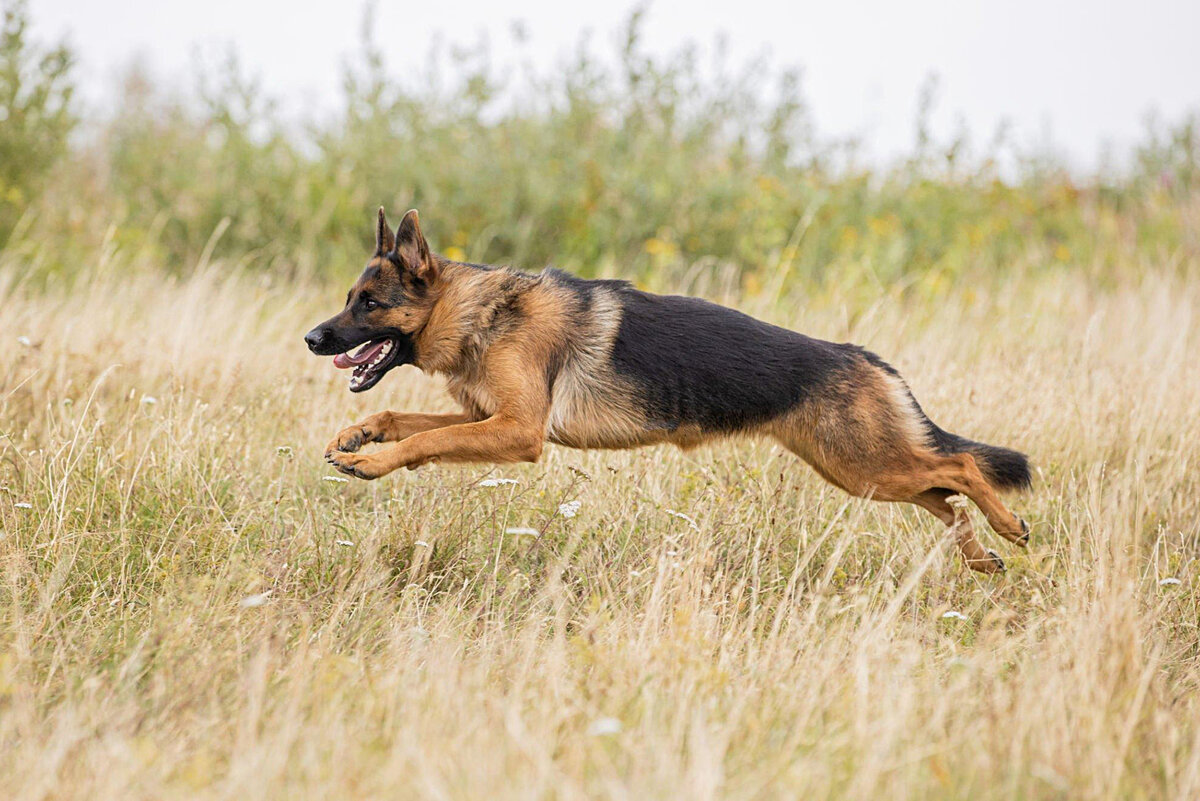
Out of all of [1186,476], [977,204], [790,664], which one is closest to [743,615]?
[790,664]

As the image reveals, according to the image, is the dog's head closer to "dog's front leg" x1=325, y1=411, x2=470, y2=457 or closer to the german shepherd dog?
the german shepherd dog

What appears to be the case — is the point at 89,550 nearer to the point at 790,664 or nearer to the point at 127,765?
the point at 127,765

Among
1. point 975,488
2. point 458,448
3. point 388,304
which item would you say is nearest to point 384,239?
point 388,304

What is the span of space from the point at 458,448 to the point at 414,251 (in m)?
0.99

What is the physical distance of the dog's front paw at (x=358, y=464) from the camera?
13.6 ft

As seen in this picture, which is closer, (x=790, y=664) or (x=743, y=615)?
A: (x=790, y=664)

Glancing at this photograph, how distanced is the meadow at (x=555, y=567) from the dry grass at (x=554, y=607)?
20 mm

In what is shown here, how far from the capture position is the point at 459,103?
35.9ft

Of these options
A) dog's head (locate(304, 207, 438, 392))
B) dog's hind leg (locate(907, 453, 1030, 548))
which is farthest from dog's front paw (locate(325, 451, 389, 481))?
dog's hind leg (locate(907, 453, 1030, 548))

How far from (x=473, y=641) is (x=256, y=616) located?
80cm

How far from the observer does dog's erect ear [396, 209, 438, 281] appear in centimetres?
469

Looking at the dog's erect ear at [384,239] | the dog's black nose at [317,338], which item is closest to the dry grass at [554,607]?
the dog's black nose at [317,338]

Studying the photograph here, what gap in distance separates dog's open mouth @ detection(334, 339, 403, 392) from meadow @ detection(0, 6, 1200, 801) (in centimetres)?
59

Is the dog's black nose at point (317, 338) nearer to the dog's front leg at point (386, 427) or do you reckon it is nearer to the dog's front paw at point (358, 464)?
the dog's front leg at point (386, 427)
